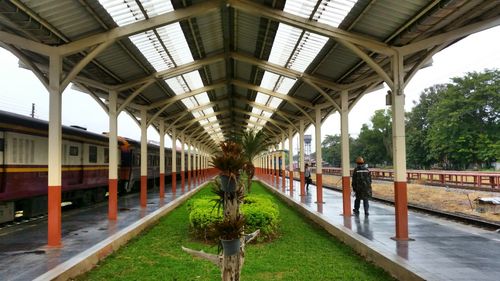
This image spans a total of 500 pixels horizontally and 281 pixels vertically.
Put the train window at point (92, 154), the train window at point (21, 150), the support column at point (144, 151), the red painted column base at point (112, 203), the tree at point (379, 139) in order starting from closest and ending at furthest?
the train window at point (21, 150) < the red painted column base at point (112, 203) < the support column at point (144, 151) < the train window at point (92, 154) < the tree at point (379, 139)

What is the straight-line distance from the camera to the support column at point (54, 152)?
8.73m

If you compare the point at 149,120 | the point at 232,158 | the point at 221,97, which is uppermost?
the point at 221,97

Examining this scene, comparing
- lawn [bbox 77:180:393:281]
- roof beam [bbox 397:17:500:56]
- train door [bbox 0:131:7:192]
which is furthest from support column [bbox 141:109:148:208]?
roof beam [bbox 397:17:500:56]

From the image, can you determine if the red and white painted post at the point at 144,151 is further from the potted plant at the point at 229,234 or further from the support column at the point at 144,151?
the potted plant at the point at 229,234

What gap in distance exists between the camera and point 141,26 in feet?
28.6

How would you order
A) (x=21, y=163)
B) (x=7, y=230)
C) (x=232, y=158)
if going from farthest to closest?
(x=21, y=163), (x=7, y=230), (x=232, y=158)

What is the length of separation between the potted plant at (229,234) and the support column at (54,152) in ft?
19.0

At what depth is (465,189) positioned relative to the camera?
70.9ft

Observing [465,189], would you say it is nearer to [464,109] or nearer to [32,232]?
[32,232]

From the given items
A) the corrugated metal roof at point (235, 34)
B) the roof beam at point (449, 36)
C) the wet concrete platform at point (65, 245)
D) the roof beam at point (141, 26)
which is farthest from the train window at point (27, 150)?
the roof beam at point (449, 36)

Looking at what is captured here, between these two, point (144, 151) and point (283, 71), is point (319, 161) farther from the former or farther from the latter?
point (144, 151)

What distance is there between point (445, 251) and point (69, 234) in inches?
313

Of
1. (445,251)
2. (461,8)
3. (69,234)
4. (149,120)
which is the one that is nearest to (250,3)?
(461,8)

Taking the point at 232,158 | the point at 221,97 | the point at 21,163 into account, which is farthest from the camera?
the point at 221,97
